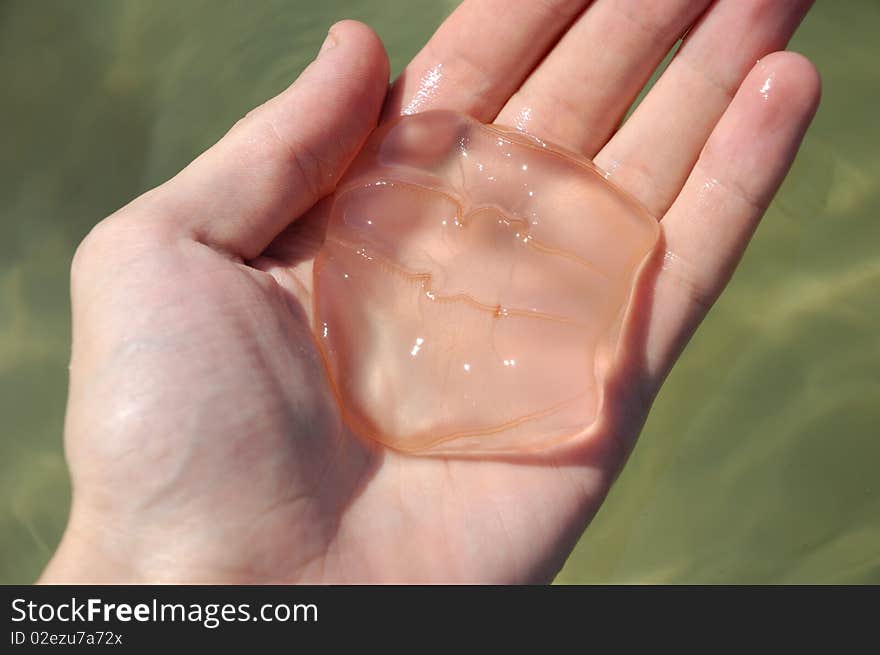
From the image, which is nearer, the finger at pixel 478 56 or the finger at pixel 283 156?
the finger at pixel 283 156

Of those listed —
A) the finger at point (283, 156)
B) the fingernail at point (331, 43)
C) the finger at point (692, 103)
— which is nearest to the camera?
the finger at point (283, 156)

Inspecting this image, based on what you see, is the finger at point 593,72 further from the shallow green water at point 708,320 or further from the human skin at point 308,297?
the shallow green water at point 708,320

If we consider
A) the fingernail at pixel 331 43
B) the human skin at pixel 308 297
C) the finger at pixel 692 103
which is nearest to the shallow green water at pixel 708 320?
the human skin at pixel 308 297

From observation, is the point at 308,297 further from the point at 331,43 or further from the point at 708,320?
the point at 708,320

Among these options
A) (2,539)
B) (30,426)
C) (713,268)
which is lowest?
(2,539)

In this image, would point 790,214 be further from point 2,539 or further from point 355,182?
point 2,539

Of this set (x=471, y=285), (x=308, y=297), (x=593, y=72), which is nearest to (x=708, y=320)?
(x=593, y=72)

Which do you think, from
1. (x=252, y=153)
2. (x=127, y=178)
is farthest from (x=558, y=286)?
(x=127, y=178)
